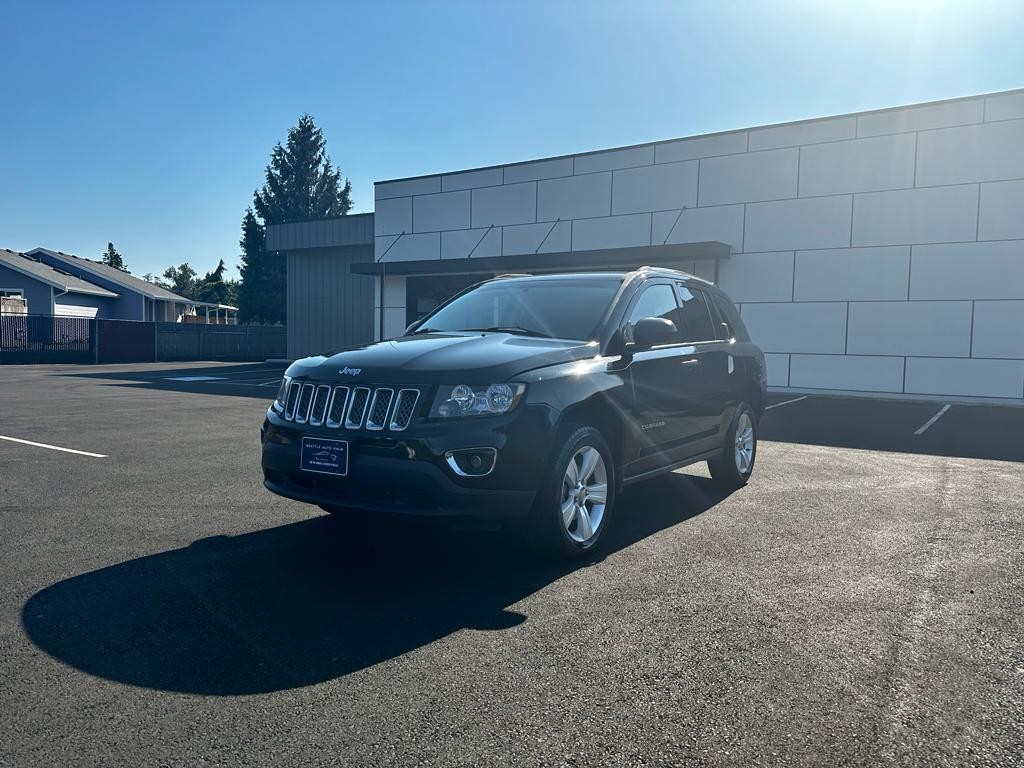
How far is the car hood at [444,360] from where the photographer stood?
14.3 feet

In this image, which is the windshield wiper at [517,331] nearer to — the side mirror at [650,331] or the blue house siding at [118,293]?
the side mirror at [650,331]

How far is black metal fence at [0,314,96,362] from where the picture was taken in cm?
3194

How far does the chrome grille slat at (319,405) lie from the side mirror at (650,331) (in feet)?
6.82

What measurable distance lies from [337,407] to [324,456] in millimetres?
302

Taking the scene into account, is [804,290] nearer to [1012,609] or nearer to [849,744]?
[1012,609]

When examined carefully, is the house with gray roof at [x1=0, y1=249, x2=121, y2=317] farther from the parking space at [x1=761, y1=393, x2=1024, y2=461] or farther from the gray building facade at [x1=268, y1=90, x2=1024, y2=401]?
the parking space at [x1=761, y1=393, x2=1024, y2=461]

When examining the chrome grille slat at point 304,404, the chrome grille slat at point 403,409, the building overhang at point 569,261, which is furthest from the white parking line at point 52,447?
the building overhang at point 569,261

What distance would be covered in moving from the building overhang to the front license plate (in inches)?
553

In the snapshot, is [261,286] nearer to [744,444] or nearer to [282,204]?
[282,204]

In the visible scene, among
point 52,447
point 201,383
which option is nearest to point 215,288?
point 201,383

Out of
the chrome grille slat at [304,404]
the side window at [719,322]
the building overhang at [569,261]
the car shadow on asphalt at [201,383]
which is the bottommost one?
the car shadow on asphalt at [201,383]

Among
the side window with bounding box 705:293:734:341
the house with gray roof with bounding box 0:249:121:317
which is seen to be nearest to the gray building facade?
the side window with bounding box 705:293:734:341

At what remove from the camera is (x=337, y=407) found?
453cm

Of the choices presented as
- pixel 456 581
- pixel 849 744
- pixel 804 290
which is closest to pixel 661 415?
pixel 456 581
